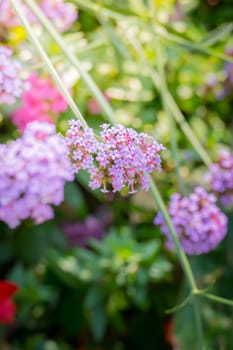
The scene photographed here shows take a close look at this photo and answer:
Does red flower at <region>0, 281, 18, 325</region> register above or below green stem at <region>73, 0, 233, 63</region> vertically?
below

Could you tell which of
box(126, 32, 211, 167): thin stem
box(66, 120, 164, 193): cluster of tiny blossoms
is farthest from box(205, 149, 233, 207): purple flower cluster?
box(66, 120, 164, 193): cluster of tiny blossoms

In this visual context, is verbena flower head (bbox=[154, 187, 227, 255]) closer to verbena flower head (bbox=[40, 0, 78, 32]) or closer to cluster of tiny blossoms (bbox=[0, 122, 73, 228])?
cluster of tiny blossoms (bbox=[0, 122, 73, 228])

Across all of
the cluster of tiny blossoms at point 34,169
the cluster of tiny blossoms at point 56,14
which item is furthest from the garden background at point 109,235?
the cluster of tiny blossoms at point 34,169

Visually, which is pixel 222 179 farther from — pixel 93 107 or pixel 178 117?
pixel 93 107

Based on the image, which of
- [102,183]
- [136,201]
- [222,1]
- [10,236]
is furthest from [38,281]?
[222,1]

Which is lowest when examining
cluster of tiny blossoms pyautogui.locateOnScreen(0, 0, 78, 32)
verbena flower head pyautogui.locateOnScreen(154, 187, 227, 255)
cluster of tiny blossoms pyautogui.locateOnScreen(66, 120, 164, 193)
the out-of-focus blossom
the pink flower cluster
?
cluster of tiny blossoms pyautogui.locateOnScreen(66, 120, 164, 193)

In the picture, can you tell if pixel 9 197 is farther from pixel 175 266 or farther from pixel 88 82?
pixel 175 266
